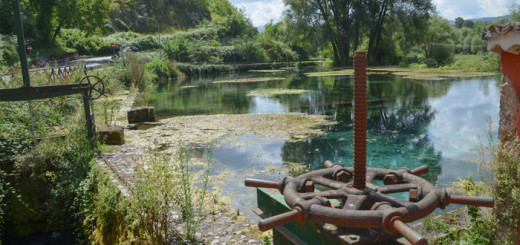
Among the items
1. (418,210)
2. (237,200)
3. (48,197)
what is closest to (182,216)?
(237,200)

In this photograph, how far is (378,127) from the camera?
12516mm

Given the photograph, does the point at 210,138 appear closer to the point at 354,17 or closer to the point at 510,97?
the point at 510,97

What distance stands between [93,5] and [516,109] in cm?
4496

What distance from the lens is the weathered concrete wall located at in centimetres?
370

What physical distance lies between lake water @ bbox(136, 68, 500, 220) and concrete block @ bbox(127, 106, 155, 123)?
2.29 meters

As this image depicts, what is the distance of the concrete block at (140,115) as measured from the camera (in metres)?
13.5

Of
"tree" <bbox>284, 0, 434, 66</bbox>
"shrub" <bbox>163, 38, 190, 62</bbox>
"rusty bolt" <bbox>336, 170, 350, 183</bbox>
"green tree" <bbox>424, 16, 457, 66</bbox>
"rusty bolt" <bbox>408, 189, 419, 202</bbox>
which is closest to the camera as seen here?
"rusty bolt" <bbox>408, 189, 419, 202</bbox>

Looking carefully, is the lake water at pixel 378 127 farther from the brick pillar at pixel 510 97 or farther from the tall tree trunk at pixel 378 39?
the tall tree trunk at pixel 378 39

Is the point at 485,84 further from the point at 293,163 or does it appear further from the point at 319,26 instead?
the point at 319,26

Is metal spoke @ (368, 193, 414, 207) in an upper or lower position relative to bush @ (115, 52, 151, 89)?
lower

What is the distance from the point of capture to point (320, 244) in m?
2.35

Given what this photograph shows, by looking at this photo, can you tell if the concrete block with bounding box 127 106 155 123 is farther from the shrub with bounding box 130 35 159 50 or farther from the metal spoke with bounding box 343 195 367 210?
the shrub with bounding box 130 35 159 50

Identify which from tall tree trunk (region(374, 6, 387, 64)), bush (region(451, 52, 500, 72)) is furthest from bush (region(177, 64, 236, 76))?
bush (region(451, 52, 500, 72))

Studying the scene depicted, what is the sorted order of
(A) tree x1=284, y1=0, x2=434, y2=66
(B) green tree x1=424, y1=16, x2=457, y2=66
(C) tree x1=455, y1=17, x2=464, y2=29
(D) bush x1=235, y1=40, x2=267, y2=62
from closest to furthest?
(A) tree x1=284, y1=0, x2=434, y2=66, (B) green tree x1=424, y1=16, x2=457, y2=66, (D) bush x1=235, y1=40, x2=267, y2=62, (C) tree x1=455, y1=17, x2=464, y2=29
